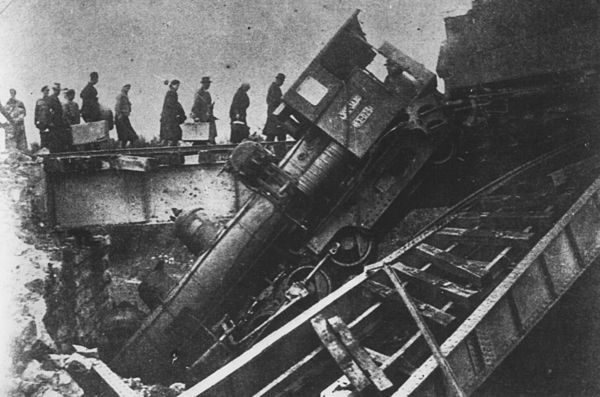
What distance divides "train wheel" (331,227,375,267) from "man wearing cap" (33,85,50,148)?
5.90 metres

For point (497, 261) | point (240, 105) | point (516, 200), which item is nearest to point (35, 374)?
point (497, 261)

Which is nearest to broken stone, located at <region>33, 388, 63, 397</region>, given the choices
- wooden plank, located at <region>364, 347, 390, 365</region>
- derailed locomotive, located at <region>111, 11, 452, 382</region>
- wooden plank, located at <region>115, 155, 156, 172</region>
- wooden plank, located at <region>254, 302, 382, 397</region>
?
wooden plank, located at <region>254, 302, 382, 397</region>

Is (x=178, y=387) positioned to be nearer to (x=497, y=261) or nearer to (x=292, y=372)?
(x=292, y=372)

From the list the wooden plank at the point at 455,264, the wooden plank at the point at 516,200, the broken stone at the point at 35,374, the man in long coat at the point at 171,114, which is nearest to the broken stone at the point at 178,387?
the broken stone at the point at 35,374

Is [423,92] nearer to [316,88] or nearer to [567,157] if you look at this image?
[316,88]

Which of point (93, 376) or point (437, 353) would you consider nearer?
point (437, 353)

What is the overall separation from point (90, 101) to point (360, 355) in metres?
8.67

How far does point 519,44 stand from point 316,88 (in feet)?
8.96

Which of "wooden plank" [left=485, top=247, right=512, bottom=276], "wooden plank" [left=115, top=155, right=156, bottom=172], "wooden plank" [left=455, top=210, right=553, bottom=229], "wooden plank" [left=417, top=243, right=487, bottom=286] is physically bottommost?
"wooden plank" [left=417, top=243, right=487, bottom=286]

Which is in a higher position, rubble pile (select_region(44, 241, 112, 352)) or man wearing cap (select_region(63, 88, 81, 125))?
man wearing cap (select_region(63, 88, 81, 125))

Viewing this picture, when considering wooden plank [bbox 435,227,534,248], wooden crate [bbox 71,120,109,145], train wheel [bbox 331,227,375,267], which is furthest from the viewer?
wooden crate [bbox 71,120,109,145]

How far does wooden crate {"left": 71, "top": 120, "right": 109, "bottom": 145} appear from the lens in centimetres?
921

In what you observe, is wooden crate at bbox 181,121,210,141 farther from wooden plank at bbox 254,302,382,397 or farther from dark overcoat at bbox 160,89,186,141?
wooden plank at bbox 254,302,382,397

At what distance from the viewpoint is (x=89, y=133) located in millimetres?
9242
